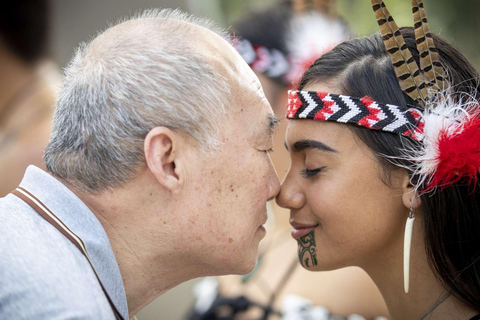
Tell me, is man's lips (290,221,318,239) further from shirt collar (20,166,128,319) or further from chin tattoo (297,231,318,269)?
shirt collar (20,166,128,319)

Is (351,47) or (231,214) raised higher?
(351,47)

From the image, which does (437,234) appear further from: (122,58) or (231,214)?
(122,58)

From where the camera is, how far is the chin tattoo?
2.62m

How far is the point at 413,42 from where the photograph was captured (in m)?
2.49

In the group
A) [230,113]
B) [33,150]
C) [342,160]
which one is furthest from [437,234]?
[33,150]

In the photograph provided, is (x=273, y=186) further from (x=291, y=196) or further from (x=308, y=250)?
(x=308, y=250)

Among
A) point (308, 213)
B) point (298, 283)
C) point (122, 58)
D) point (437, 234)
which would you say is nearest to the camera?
point (122, 58)

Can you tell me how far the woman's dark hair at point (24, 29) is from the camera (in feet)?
12.1

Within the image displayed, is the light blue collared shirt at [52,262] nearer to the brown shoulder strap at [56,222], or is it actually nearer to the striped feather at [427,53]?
the brown shoulder strap at [56,222]

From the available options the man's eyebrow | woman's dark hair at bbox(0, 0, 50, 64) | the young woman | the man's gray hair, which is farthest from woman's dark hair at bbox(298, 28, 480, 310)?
woman's dark hair at bbox(0, 0, 50, 64)

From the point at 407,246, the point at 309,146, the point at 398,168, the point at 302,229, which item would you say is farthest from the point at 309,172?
the point at 407,246

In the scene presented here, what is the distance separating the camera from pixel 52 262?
5.92 ft

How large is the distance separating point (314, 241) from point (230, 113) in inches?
29.2

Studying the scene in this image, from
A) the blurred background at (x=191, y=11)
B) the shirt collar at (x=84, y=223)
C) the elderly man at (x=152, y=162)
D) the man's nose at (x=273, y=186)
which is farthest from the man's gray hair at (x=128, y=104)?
the blurred background at (x=191, y=11)
